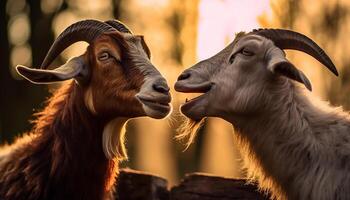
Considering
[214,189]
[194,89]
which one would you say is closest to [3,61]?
[214,189]

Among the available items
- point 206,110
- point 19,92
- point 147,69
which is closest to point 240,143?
point 206,110

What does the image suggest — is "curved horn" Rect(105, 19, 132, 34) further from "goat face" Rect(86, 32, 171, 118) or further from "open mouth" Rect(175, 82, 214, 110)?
"open mouth" Rect(175, 82, 214, 110)

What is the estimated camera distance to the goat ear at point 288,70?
24.8 ft

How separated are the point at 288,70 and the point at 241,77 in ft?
1.92

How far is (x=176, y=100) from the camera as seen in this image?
23.5 metres

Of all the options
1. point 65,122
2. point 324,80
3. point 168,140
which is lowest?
point 168,140

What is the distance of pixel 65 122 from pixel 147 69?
3.18 feet

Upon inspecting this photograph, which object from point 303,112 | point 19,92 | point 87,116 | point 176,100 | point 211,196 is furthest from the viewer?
point 19,92

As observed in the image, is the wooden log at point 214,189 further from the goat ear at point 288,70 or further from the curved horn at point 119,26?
the goat ear at point 288,70

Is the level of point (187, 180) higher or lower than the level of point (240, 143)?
lower

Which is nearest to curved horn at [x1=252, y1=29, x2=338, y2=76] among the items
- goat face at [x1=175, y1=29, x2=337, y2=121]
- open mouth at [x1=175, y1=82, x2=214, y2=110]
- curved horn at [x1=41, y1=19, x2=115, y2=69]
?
goat face at [x1=175, y1=29, x2=337, y2=121]

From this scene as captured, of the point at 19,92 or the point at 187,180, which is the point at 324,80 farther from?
the point at 187,180

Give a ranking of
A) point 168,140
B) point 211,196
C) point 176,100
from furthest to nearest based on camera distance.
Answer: point 168,140, point 176,100, point 211,196

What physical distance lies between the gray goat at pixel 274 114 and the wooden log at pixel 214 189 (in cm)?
127
